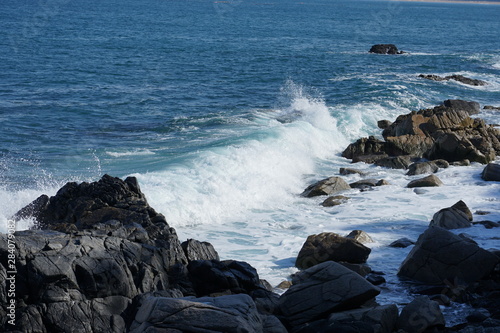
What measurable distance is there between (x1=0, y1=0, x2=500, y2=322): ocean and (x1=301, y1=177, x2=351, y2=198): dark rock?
17.0 inches

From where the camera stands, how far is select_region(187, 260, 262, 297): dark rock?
34.2ft

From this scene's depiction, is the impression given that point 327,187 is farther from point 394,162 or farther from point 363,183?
point 394,162

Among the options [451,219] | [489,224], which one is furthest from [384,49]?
[451,219]

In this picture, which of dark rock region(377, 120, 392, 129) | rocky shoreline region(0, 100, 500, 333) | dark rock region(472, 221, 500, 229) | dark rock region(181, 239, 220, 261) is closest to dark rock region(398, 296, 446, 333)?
rocky shoreline region(0, 100, 500, 333)

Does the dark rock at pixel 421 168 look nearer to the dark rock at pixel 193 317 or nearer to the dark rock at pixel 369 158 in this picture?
the dark rock at pixel 369 158

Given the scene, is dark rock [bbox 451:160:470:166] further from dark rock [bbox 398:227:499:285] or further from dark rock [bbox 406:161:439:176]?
dark rock [bbox 398:227:499:285]

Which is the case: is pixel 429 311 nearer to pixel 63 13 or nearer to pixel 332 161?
pixel 332 161

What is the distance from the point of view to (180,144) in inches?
926

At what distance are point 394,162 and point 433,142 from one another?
236cm

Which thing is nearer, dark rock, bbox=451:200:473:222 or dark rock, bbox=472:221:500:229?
dark rock, bbox=472:221:500:229

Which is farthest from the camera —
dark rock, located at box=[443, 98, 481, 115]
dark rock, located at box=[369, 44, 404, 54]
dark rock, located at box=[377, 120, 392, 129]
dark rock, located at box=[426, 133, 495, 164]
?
dark rock, located at box=[369, 44, 404, 54]

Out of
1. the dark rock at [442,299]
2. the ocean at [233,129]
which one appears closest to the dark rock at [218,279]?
the ocean at [233,129]

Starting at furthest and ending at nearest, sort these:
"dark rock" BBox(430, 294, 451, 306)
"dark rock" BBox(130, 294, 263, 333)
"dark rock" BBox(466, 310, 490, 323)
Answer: "dark rock" BBox(430, 294, 451, 306), "dark rock" BBox(466, 310, 490, 323), "dark rock" BBox(130, 294, 263, 333)

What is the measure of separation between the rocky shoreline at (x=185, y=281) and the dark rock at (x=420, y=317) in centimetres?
1
